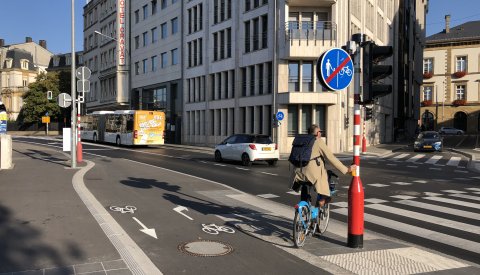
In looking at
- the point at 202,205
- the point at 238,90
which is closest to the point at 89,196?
the point at 202,205

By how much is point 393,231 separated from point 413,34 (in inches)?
2582

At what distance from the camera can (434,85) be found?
258 ft

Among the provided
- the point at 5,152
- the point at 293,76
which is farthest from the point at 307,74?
Result: the point at 5,152

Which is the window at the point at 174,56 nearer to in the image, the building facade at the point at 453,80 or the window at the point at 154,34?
the window at the point at 154,34

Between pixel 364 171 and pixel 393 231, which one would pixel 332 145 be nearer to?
pixel 364 171

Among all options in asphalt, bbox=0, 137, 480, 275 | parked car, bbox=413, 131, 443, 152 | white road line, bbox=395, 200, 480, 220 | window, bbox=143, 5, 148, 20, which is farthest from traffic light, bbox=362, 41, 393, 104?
window, bbox=143, 5, 148, 20

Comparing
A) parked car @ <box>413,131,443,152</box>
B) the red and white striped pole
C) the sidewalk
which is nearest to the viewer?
the sidewalk

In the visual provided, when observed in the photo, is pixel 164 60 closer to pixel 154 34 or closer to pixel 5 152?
pixel 154 34

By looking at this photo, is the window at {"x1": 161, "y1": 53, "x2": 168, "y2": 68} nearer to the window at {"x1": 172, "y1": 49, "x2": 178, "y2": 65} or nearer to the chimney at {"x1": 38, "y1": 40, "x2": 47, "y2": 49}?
the window at {"x1": 172, "y1": 49, "x2": 178, "y2": 65}

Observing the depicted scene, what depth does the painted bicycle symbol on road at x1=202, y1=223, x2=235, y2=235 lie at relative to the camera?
7.12 meters

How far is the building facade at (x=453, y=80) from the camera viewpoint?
7381cm

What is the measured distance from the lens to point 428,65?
79.9 m

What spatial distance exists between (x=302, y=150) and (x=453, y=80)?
7905 cm

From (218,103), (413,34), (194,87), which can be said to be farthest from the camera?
(413,34)
